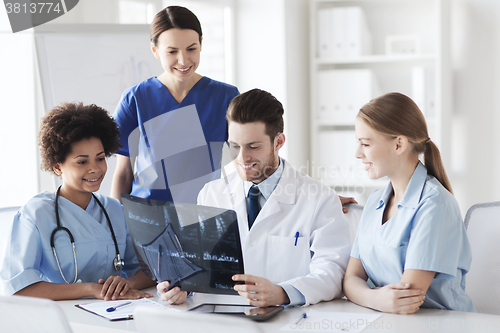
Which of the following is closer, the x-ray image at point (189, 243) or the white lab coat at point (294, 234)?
the x-ray image at point (189, 243)

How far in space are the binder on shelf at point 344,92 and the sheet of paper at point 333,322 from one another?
1934mm

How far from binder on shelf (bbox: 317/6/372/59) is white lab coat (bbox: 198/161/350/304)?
166cm

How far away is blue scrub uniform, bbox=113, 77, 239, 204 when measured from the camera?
185cm

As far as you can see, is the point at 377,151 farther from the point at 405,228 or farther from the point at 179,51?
the point at 179,51

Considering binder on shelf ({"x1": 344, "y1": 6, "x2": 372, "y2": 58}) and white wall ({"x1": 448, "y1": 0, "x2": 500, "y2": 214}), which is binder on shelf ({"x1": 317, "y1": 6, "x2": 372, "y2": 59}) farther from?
white wall ({"x1": 448, "y1": 0, "x2": 500, "y2": 214})

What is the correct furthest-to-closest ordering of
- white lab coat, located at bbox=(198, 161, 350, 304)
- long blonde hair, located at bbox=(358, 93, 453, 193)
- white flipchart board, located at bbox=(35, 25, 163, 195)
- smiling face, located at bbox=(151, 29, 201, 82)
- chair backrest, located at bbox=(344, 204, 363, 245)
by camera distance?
white flipchart board, located at bbox=(35, 25, 163, 195), smiling face, located at bbox=(151, 29, 201, 82), chair backrest, located at bbox=(344, 204, 363, 245), white lab coat, located at bbox=(198, 161, 350, 304), long blonde hair, located at bbox=(358, 93, 453, 193)

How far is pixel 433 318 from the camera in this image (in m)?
1.10

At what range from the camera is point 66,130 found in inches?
58.9

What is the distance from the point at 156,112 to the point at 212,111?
0.73 ft

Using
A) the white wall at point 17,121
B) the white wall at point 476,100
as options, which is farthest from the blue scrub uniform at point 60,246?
the white wall at point 476,100

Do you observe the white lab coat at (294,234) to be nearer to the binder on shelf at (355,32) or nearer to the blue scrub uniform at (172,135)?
the blue scrub uniform at (172,135)

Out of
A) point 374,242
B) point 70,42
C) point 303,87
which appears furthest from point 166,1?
point 374,242

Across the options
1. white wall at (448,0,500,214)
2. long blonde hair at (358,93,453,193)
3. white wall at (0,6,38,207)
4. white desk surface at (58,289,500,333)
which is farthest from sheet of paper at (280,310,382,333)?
white wall at (448,0,500,214)

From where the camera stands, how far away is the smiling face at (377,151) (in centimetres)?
127
